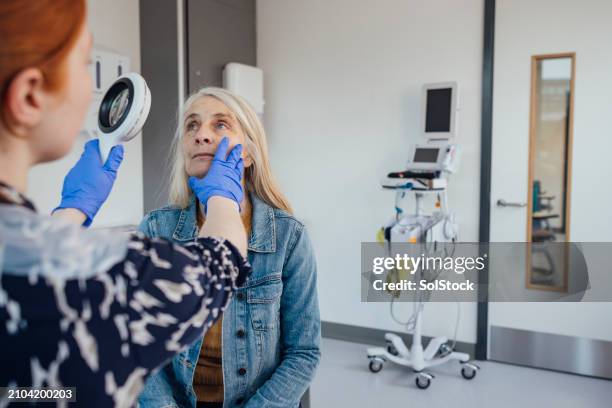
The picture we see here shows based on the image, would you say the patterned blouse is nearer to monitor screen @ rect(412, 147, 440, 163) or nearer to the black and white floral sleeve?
the black and white floral sleeve

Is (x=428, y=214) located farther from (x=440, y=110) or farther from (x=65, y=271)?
(x=65, y=271)

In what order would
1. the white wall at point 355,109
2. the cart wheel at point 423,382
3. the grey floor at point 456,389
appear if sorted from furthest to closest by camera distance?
1. the white wall at point 355,109
2. the cart wheel at point 423,382
3. the grey floor at point 456,389

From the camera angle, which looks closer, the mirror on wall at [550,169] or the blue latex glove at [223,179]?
the blue latex glove at [223,179]

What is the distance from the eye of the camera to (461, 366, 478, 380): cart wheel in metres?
3.20

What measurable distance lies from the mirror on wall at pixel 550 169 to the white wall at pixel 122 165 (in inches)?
95.0

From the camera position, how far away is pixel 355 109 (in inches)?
150

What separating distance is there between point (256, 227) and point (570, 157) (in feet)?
8.05

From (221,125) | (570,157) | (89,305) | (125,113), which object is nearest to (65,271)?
(89,305)

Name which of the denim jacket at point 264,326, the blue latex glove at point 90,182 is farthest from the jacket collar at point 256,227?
the blue latex glove at point 90,182

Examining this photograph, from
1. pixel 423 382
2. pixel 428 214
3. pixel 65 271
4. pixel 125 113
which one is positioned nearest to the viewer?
pixel 65 271

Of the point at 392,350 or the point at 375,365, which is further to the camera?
the point at 392,350

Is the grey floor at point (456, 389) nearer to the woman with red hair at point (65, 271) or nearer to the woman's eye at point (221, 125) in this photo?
the woman's eye at point (221, 125)

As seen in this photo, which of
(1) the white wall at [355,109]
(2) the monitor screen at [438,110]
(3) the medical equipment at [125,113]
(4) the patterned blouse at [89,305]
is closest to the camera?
(4) the patterned blouse at [89,305]

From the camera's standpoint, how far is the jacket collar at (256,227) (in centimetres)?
146
